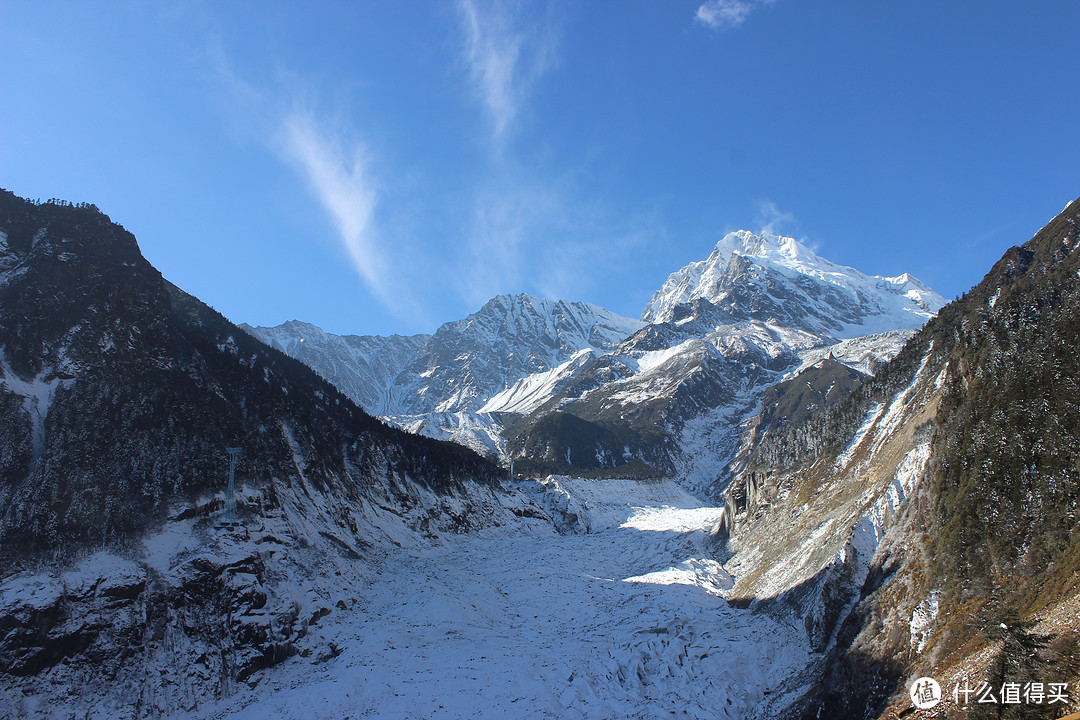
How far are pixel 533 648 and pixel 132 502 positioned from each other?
24638 mm

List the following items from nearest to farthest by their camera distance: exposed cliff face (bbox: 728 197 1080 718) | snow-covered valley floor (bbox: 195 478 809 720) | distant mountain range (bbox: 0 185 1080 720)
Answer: exposed cliff face (bbox: 728 197 1080 718)
distant mountain range (bbox: 0 185 1080 720)
snow-covered valley floor (bbox: 195 478 809 720)

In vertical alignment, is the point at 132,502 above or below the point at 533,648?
above

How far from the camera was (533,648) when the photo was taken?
33.7m

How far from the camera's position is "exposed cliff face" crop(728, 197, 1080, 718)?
1725 cm

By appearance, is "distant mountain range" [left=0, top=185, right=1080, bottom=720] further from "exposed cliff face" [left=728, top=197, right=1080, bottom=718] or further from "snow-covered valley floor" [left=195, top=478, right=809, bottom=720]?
"snow-covered valley floor" [left=195, top=478, right=809, bottom=720]

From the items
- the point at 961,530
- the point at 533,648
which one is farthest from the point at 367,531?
the point at 961,530

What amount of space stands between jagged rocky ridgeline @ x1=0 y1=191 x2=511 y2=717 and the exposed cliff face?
91.9 ft

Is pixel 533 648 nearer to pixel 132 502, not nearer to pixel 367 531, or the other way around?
pixel 367 531

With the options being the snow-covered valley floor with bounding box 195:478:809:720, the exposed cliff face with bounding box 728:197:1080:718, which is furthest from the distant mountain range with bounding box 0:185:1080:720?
the snow-covered valley floor with bounding box 195:478:809:720

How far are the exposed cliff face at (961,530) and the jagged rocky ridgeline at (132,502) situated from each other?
2801 centimetres

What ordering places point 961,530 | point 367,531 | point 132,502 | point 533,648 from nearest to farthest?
point 961,530, point 132,502, point 533,648, point 367,531

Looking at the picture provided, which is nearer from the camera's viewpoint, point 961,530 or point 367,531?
point 961,530

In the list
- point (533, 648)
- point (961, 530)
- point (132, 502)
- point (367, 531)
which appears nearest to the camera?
point (961, 530)

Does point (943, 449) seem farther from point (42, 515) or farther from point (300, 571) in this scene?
point (42, 515)
